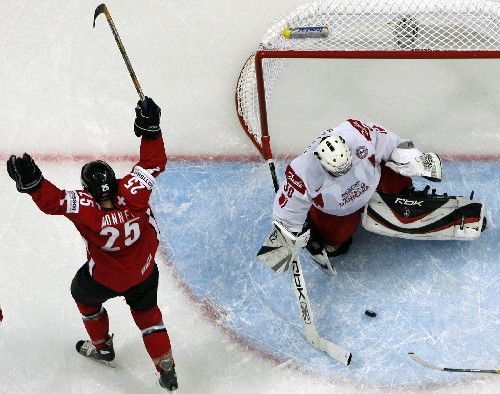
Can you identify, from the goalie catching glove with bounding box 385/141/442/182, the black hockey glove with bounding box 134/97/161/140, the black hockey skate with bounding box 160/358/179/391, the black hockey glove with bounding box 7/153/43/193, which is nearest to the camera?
the black hockey glove with bounding box 7/153/43/193

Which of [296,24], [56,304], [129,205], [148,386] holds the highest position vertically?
[296,24]

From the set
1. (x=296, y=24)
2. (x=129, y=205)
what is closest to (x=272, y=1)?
(x=296, y=24)

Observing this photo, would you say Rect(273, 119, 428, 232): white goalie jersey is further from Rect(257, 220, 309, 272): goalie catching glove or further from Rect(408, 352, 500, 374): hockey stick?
Rect(408, 352, 500, 374): hockey stick

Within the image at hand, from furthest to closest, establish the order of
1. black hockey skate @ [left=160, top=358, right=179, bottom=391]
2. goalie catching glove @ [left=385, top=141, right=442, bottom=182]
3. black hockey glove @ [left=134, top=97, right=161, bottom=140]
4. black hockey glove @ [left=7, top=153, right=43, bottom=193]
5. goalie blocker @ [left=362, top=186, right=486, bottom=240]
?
goalie blocker @ [left=362, top=186, right=486, bottom=240]
goalie catching glove @ [left=385, top=141, right=442, bottom=182]
black hockey skate @ [left=160, top=358, right=179, bottom=391]
black hockey glove @ [left=134, top=97, right=161, bottom=140]
black hockey glove @ [left=7, top=153, right=43, bottom=193]

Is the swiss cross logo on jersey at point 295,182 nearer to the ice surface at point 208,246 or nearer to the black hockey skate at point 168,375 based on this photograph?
the ice surface at point 208,246

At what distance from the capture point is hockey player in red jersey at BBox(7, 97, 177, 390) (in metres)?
2.81

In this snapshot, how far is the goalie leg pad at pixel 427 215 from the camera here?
343 cm

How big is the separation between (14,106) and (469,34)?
79.5 inches

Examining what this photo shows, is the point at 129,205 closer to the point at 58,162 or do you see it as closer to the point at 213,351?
the point at 213,351

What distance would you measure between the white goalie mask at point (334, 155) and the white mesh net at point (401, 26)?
673mm

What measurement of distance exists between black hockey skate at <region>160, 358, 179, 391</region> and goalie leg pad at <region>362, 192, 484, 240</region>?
36.3 inches

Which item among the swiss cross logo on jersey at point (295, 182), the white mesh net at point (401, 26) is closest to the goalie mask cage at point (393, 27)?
the white mesh net at point (401, 26)

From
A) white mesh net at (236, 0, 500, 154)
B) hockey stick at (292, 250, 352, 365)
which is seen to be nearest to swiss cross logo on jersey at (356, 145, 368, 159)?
hockey stick at (292, 250, 352, 365)

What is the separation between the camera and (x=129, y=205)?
289cm
